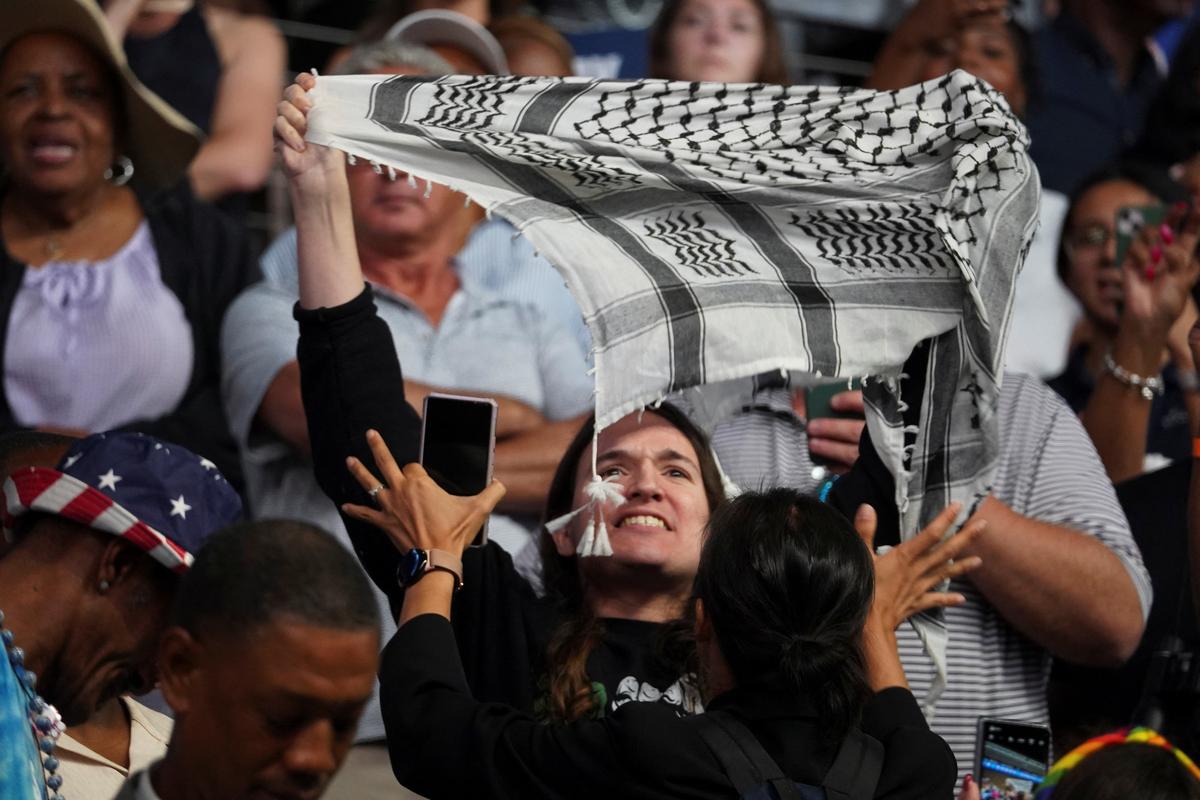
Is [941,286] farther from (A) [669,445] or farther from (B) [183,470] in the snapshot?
(B) [183,470]

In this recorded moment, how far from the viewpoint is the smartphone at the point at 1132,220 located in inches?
202

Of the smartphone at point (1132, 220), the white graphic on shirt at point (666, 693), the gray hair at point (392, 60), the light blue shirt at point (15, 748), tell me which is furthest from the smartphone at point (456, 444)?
the smartphone at point (1132, 220)

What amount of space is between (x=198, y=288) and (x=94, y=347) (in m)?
0.34

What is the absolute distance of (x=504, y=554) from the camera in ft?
11.4

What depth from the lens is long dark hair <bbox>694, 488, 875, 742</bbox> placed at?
112 inches

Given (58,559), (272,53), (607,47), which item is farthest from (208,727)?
(607,47)

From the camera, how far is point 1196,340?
3.62 m

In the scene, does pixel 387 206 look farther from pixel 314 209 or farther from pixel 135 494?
pixel 135 494

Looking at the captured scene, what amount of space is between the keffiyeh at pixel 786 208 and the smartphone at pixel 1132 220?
1719 millimetres

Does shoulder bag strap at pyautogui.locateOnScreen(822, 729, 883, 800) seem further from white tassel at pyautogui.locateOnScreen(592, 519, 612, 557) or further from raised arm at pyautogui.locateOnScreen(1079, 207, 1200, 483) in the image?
raised arm at pyautogui.locateOnScreen(1079, 207, 1200, 483)

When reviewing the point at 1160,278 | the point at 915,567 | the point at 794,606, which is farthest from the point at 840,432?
the point at 1160,278

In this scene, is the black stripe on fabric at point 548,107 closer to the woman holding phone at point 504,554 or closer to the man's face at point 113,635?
the woman holding phone at point 504,554

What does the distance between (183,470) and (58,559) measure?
0.85ft

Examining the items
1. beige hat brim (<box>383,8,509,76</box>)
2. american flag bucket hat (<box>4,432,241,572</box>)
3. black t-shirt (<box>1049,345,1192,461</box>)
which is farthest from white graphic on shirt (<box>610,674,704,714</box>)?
beige hat brim (<box>383,8,509,76</box>)
